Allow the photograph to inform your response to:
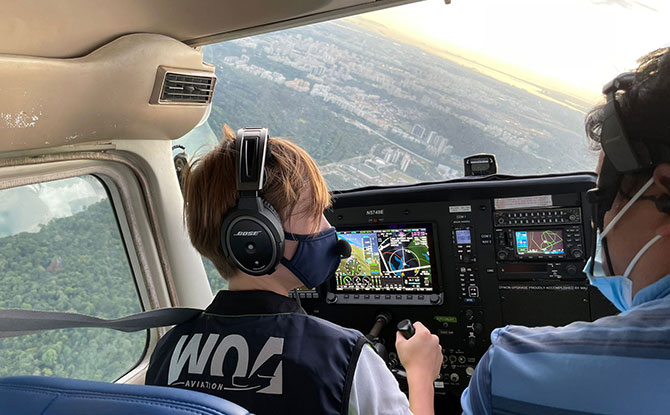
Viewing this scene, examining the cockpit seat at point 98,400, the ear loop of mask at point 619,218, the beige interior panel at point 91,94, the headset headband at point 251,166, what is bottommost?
the cockpit seat at point 98,400

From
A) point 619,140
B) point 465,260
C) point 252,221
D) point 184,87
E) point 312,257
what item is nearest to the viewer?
point 619,140

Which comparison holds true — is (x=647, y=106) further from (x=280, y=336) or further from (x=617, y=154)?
(x=280, y=336)

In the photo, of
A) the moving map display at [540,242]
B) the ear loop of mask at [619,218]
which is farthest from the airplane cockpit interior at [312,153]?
the ear loop of mask at [619,218]

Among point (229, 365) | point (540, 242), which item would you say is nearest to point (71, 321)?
point (229, 365)

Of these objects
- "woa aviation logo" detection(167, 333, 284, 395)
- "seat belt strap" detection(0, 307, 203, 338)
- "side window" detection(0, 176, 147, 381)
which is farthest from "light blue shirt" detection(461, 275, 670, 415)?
"side window" detection(0, 176, 147, 381)

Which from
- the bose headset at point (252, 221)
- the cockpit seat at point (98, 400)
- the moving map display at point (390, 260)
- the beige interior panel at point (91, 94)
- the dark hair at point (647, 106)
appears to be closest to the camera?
the cockpit seat at point (98, 400)

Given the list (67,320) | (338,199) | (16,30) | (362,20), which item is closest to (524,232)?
(338,199)

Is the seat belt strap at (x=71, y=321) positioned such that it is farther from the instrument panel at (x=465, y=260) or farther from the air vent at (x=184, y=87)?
the instrument panel at (x=465, y=260)
